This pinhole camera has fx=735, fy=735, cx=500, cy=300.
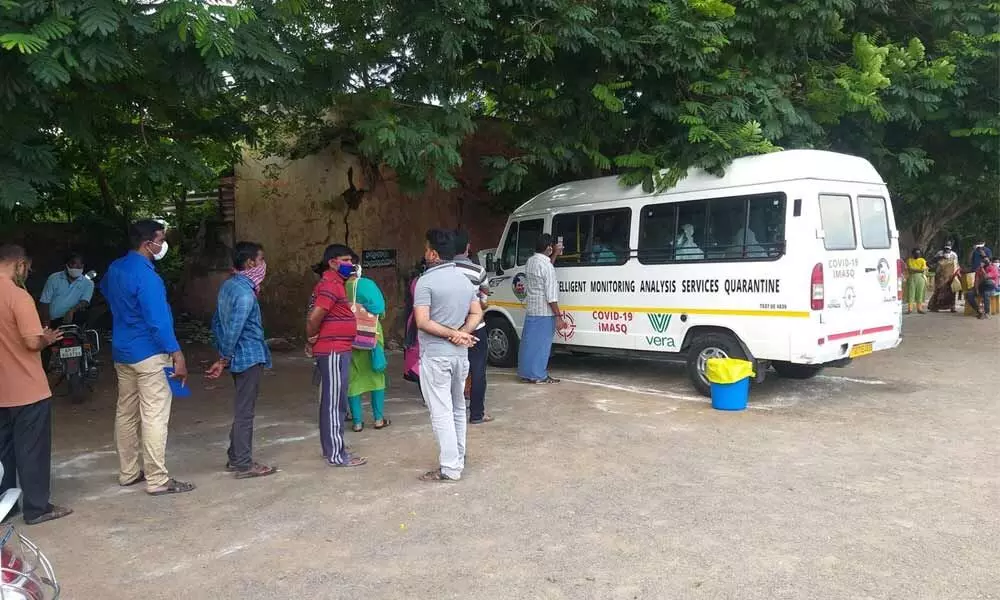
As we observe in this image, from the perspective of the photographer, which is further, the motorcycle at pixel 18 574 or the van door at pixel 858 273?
the van door at pixel 858 273

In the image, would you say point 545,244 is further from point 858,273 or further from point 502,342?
point 858,273

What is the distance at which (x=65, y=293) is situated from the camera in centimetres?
802

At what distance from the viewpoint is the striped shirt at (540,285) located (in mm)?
8133

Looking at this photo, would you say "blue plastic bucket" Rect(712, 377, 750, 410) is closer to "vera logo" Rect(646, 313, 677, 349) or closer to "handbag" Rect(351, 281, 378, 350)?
"vera logo" Rect(646, 313, 677, 349)

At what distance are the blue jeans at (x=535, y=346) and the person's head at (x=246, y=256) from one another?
12.2 ft

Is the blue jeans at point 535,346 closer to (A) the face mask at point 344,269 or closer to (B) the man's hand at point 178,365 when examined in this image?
(A) the face mask at point 344,269

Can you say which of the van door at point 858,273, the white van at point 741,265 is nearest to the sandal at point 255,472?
the white van at point 741,265

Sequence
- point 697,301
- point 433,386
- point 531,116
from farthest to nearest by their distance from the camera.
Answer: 1. point 531,116
2. point 697,301
3. point 433,386

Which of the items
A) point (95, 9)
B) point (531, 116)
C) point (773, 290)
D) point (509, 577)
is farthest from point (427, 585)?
point (531, 116)

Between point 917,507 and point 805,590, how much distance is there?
1480 mm

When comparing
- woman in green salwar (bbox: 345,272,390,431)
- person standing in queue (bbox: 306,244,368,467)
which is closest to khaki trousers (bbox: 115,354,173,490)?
person standing in queue (bbox: 306,244,368,467)

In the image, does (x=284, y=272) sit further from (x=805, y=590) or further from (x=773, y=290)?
(x=805, y=590)

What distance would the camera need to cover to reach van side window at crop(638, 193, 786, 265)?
22.3 ft

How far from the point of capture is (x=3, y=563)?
8.25ft
